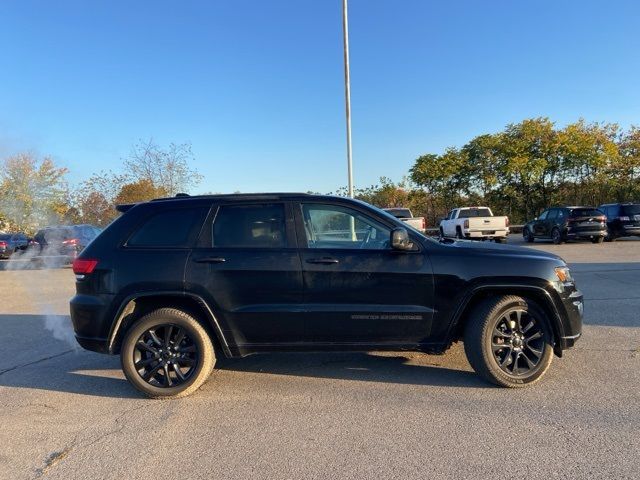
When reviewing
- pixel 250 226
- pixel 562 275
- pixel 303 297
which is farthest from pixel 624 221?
pixel 250 226

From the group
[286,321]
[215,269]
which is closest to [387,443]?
[286,321]

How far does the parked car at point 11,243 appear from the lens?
75.2ft

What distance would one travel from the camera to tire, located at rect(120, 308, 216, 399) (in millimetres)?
4355

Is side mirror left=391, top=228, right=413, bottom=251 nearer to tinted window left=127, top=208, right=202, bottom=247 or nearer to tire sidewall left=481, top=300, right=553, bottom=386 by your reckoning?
tire sidewall left=481, top=300, right=553, bottom=386

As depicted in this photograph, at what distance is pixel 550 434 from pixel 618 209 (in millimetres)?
19915

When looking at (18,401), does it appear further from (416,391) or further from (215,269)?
(416,391)

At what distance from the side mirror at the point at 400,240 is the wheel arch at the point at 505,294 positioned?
27.8 inches

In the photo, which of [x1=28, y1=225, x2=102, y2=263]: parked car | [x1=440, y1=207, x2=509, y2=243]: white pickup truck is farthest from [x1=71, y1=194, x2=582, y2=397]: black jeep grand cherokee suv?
[x1=440, y1=207, x2=509, y2=243]: white pickup truck

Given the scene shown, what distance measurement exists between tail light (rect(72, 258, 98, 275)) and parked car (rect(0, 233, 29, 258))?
73.7ft

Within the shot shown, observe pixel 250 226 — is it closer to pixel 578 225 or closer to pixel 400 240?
pixel 400 240

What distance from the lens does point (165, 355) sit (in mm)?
4402

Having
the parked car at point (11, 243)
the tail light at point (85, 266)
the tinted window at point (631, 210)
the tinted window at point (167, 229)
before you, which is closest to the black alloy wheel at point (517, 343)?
the tinted window at point (167, 229)

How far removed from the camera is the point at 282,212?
450 cm

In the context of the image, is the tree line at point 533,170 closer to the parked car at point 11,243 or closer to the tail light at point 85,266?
the parked car at point 11,243
